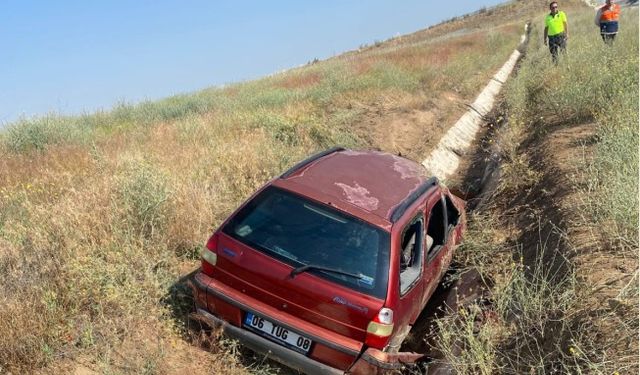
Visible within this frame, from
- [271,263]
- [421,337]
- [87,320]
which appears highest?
[271,263]

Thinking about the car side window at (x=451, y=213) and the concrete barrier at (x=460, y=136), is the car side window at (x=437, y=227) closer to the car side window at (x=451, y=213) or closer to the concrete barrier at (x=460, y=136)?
the car side window at (x=451, y=213)

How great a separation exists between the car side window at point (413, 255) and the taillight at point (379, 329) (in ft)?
2.08

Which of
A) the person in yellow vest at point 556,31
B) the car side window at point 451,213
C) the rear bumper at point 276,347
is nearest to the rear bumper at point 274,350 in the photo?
the rear bumper at point 276,347

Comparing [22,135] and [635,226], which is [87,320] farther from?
[22,135]

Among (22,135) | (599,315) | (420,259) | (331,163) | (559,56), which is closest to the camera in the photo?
(599,315)

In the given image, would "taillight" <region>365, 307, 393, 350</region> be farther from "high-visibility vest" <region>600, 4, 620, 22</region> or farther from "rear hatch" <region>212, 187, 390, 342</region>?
"high-visibility vest" <region>600, 4, 620, 22</region>

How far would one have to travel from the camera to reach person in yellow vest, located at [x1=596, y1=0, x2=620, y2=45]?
1362 cm

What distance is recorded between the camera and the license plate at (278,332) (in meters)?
3.95

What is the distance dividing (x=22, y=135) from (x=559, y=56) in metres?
12.6

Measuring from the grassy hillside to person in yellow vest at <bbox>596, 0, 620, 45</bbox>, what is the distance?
5391 mm

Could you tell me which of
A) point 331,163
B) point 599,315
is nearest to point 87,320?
point 331,163

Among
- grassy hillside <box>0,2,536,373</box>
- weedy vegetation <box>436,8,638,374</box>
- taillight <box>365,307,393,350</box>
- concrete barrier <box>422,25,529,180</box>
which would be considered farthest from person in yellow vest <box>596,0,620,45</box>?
taillight <box>365,307,393,350</box>

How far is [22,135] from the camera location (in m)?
9.71

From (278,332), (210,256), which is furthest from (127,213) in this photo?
(278,332)
